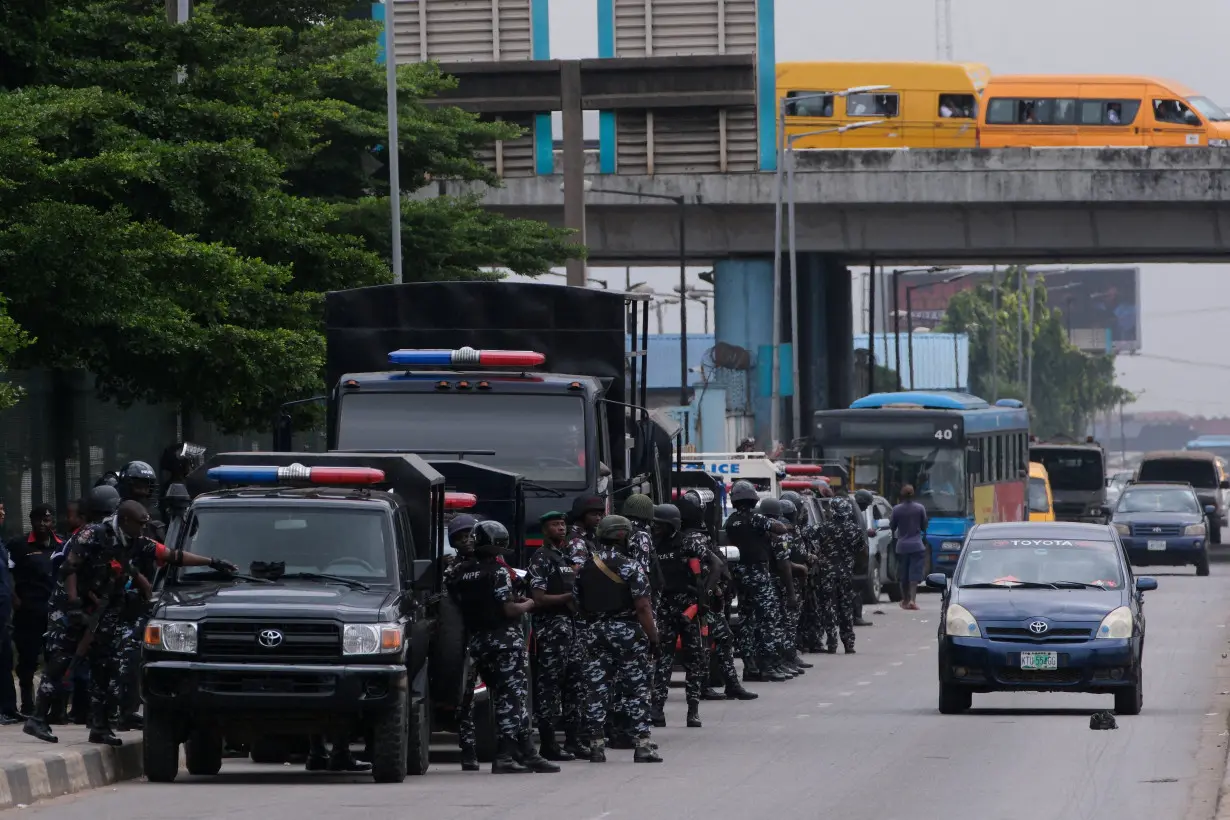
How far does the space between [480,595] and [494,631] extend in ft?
0.85

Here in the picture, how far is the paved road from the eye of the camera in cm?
1272

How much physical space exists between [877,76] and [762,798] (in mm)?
46093

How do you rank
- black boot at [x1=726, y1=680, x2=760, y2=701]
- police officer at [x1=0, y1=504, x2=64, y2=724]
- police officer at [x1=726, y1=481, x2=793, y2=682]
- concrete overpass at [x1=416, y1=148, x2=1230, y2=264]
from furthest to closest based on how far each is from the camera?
1. concrete overpass at [x1=416, y1=148, x2=1230, y2=264]
2. police officer at [x1=726, y1=481, x2=793, y2=682]
3. black boot at [x1=726, y1=680, x2=760, y2=701]
4. police officer at [x1=0, y1=504, x2=64, y2=724]

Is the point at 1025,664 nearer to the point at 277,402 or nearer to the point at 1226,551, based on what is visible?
the point at 277,402

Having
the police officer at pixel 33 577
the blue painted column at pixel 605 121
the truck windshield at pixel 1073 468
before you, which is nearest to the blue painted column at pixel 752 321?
the blue painted column at pixel 605 121

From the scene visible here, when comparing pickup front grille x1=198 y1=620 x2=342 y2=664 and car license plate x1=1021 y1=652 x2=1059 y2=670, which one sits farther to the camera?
car license plate x1=1021 y1=652 x2=1059 y2=670

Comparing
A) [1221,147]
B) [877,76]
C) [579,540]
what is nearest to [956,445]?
[1221,147]

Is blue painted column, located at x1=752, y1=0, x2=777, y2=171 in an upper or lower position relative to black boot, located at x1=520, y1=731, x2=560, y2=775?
upper

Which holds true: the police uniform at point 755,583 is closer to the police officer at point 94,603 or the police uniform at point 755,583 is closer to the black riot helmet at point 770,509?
the black riot helmet at point 770,509

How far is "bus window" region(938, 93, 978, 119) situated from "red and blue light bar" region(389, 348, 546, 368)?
4115 centimetres

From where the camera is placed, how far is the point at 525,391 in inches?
714

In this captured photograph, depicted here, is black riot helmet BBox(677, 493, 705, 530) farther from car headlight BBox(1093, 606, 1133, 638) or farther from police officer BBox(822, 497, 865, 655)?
police officer BBox(822, 497, 865, 655)

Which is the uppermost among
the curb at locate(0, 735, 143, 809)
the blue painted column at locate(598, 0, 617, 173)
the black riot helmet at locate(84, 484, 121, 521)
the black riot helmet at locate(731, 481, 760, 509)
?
the blue painted column at locate(598, 0, 617, 173)

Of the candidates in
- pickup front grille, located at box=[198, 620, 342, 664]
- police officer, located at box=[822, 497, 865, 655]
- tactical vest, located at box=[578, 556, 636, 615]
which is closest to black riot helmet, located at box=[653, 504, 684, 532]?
tactical vest, located at box=[578, 556, 636, 615]
